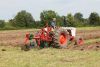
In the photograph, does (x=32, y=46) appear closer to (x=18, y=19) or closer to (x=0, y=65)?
(x=0, y=65)

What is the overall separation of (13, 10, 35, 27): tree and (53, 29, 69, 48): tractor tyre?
59.1 metres

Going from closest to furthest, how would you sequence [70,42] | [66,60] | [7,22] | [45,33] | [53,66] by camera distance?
[53,66] < [66,60] < [45,33] < [70,42] < [7,22]

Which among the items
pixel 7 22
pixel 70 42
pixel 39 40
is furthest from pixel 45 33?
pixel 7 22

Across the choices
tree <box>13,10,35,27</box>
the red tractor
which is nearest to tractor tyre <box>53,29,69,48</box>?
the red tractor

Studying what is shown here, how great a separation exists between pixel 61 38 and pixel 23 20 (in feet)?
208

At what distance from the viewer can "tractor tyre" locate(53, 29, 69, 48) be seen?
67.6ft

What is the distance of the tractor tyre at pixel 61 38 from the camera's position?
67.6ft

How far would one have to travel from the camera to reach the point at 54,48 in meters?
20.7

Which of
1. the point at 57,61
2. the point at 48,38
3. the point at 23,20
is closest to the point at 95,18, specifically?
the point at 23,20

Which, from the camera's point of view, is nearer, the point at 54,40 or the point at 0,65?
the point at 0,65

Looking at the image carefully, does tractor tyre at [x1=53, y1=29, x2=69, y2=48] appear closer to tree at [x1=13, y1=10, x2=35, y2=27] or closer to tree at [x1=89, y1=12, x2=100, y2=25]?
tree at [x1=13, y1=10, x2=35, y2=27]

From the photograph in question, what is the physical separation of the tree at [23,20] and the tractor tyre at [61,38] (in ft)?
194

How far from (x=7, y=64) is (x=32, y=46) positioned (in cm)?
694

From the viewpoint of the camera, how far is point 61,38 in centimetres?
2195
